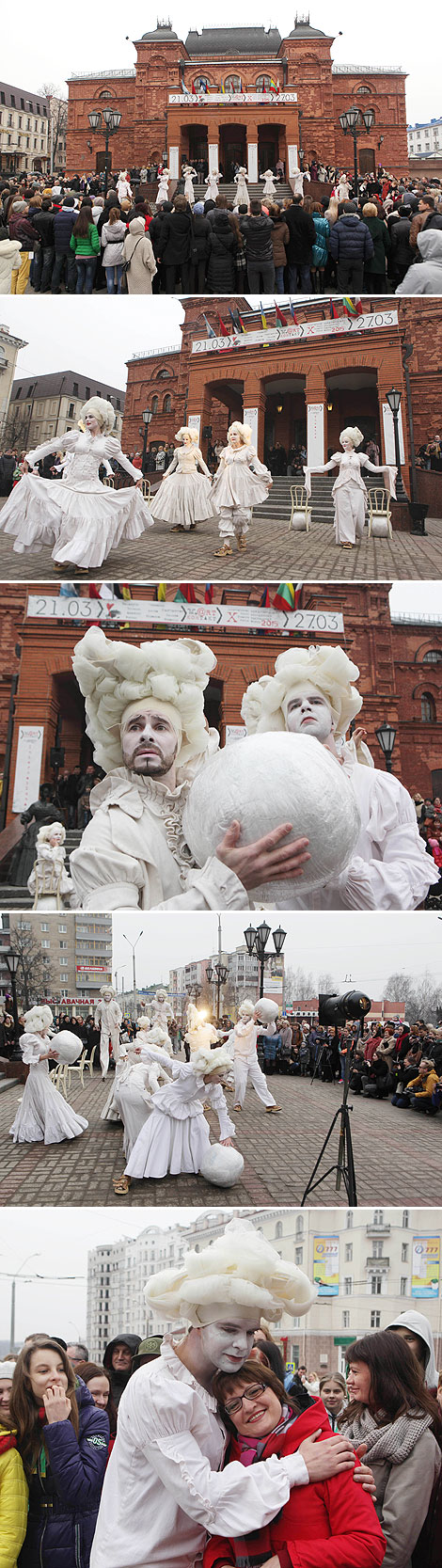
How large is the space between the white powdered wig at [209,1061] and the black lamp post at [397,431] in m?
3.96

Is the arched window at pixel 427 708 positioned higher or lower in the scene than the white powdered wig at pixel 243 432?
Answer: lower

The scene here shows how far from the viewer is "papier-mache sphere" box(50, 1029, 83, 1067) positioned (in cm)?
694

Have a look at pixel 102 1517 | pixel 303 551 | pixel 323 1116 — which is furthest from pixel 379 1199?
pixel 303 551

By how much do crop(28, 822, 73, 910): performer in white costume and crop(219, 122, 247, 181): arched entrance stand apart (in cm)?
2005

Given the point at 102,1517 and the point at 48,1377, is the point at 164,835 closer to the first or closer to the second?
the point at 48,1377

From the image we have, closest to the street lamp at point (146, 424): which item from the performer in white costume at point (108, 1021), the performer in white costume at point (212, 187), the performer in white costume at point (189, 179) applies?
the performer in white costume at point (108, 1021)

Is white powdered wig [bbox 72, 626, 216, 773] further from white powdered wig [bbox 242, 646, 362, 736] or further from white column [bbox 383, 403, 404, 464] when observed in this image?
white column [bbox 383, 403, 404, 464]

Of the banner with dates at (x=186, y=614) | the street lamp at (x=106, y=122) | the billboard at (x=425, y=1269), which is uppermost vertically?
the street lamp at (x=106, y=122)

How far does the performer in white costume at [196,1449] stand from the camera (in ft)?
13.3

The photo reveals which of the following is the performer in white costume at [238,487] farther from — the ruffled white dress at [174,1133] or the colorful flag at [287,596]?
the ruffled white dress at [174,1133]

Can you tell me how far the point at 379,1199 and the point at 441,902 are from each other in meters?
1.56

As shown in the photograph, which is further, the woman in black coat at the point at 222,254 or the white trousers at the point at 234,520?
the woman in black coat at the point at 222,254

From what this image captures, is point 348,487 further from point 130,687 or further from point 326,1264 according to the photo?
point 326,1264

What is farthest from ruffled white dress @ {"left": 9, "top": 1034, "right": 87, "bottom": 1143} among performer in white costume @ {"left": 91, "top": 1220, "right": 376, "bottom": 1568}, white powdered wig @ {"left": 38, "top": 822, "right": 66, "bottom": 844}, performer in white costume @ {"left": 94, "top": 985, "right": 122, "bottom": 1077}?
performer in white costume @ {"left": 91, "top": 1220, "right": 376, "bottom": 1568}
